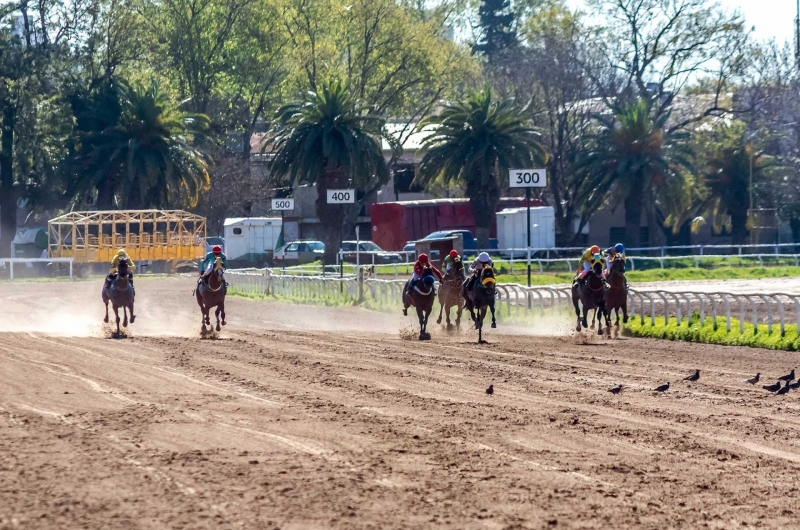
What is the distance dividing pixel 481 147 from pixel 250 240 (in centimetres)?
1714

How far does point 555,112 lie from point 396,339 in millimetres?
47686

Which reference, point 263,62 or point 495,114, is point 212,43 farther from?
point 495,114

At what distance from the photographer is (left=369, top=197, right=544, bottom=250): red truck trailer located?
60.3 m

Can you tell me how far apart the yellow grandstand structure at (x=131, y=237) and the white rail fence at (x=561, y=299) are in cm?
1543

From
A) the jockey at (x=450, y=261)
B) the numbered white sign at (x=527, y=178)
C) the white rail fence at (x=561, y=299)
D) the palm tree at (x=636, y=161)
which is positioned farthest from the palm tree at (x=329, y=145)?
the jockey at (x=450, y=261)

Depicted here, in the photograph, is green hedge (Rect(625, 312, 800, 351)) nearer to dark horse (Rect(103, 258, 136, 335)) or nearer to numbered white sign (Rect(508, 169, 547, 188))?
numbered white sign (Rect(508, 169, 547, 188))

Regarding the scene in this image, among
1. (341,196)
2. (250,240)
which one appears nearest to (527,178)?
(341,196)

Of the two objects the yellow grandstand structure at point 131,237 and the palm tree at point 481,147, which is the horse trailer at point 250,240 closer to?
the yellow grandstand structure at point 131,237

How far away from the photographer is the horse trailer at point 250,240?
62.9m

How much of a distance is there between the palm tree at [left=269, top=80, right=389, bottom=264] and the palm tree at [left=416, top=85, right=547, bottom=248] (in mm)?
3291

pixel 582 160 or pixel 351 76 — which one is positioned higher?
pixel 351 76

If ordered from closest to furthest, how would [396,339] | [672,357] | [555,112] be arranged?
1. [672,357]
2. [396,339]
3. [555,112]

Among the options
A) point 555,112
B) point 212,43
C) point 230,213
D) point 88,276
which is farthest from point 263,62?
point 88,276

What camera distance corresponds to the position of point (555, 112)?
68.4 meters
